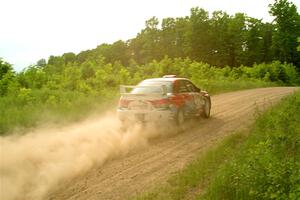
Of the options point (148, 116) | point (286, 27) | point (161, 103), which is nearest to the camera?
point (148, 116)

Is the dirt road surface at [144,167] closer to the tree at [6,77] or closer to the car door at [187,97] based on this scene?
the car door at [187,97]

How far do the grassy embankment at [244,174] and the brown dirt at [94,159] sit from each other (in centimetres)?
51

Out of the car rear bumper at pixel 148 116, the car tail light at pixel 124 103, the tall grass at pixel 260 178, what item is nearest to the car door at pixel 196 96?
the car rear bumper at pixel 148 116

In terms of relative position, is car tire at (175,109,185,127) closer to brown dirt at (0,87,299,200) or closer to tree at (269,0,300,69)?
brown dirt at (0,87,299,200)

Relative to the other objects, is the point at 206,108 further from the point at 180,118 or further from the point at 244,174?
the point at 244,174

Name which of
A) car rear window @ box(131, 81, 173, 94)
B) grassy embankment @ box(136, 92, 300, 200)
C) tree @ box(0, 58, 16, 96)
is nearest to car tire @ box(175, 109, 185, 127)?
car rear window @ box(131, 81, 173, 94)

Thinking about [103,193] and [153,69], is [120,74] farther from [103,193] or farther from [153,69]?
[103,193]

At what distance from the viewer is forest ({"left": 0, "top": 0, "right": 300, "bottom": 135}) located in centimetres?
1508

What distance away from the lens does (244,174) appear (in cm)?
604

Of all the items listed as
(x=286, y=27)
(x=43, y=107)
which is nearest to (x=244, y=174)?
(x=43, y=107)

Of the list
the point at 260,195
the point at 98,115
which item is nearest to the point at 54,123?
the point at 98,115

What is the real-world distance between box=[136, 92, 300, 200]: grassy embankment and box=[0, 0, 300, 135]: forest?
6.01 meters

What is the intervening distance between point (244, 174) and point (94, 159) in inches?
151

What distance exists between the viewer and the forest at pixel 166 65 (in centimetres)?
1508
